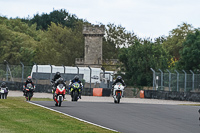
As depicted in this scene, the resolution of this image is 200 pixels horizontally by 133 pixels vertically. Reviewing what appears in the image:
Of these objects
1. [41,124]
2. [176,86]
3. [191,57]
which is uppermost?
[191,57]

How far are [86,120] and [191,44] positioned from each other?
56642mm

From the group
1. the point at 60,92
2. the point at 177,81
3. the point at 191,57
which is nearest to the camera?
the point at 60,92

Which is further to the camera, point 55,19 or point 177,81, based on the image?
point 55,19

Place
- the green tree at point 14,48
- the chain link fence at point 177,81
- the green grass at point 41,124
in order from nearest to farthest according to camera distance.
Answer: the green grass at point 41,124, the chain link fence at point 177,81, the green tree at point 14,48

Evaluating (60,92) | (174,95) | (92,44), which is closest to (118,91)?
(60,92)

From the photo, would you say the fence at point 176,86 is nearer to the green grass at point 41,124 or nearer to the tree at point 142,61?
the tree at point 142,61

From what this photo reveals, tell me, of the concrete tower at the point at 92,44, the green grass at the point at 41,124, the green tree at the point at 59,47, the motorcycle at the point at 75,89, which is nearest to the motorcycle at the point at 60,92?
the green grass at the point at 41,124

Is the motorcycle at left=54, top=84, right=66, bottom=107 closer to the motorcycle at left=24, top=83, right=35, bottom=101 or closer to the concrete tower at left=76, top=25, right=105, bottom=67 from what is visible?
the motorcycle at left=24, top=83, right=35, bottom=101

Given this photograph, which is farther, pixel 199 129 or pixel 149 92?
pixel 149 92

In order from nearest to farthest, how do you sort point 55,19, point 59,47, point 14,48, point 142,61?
point 142,61 → point 14,48 → point 59,47 → point 55,19

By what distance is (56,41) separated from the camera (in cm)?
12106

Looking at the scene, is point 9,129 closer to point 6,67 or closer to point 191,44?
point 6,67

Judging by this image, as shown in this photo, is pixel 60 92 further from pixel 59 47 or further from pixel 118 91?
pixel 59 47

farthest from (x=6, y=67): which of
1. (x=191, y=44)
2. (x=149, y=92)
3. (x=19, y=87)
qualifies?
(x=191, y=44)
